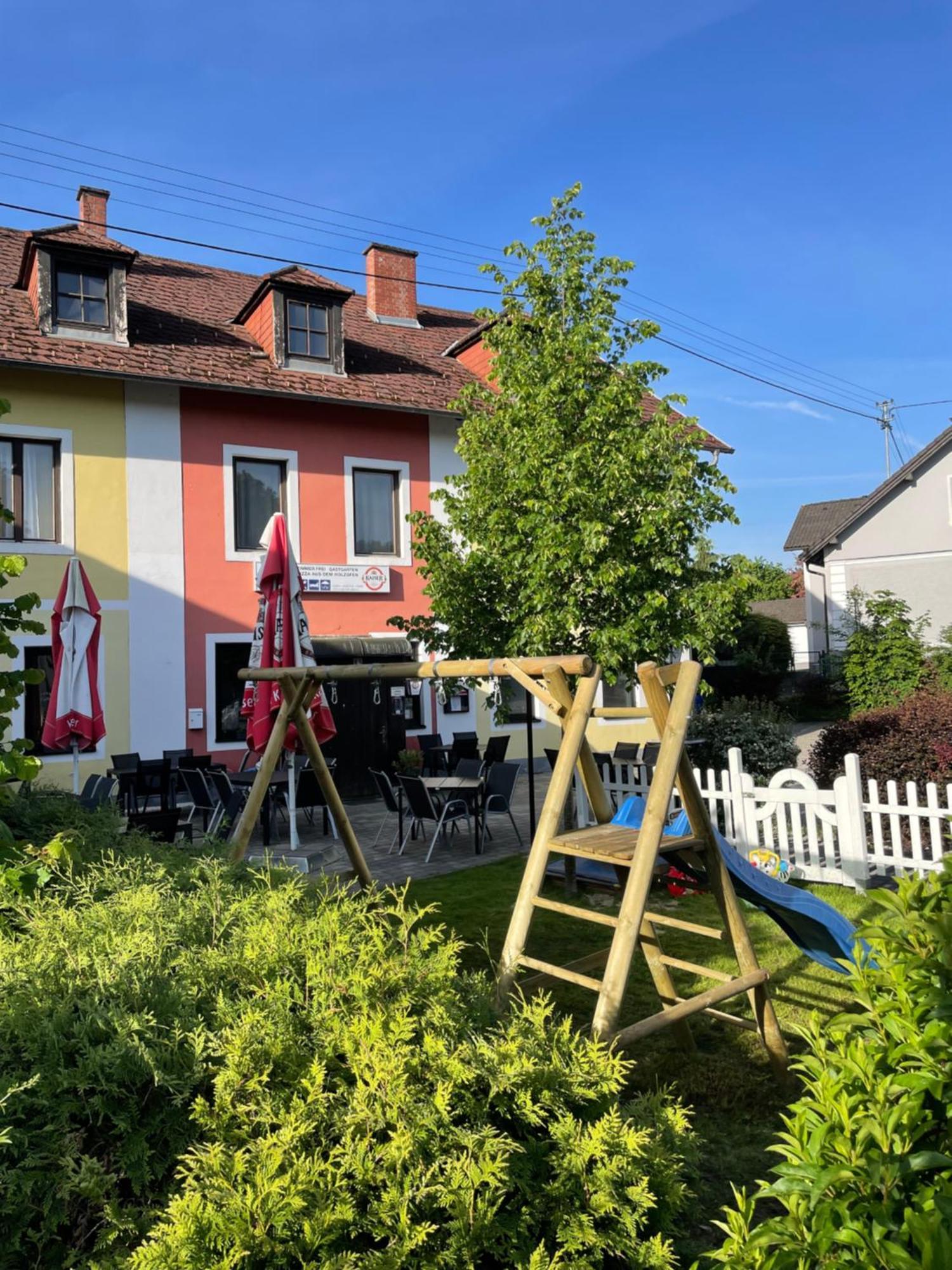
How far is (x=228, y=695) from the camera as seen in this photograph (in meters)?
15.0

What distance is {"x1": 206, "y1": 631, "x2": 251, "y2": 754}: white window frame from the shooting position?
48.1ft

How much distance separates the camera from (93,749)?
13.6 meters

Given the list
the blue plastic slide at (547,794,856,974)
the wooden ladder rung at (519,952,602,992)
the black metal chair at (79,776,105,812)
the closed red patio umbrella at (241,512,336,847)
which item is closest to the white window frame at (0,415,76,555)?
the black metal chair at (79,776,105,812)

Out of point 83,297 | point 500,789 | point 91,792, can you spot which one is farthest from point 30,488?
point 500,789

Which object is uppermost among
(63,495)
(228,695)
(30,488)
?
(30,488)

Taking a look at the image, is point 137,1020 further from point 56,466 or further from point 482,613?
point 56,466

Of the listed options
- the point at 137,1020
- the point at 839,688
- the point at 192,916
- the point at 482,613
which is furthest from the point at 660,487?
the point at 839,688

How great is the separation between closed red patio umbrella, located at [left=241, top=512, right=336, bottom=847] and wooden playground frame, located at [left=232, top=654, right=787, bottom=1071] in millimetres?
3644

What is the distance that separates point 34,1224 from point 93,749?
484 inches

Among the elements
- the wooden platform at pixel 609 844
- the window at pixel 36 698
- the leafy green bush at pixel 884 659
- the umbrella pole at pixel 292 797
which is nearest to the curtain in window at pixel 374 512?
the window at pixel 36 698

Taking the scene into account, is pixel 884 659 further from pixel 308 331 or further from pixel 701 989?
pixel 701 989

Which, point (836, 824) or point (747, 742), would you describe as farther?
point (747, 742)

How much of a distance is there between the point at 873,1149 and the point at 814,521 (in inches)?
2224

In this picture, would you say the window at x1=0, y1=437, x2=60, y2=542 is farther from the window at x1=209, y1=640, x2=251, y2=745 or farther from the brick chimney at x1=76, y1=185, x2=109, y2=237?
the brick chimney at x1=76, y1=185, x2=109, y2=237
